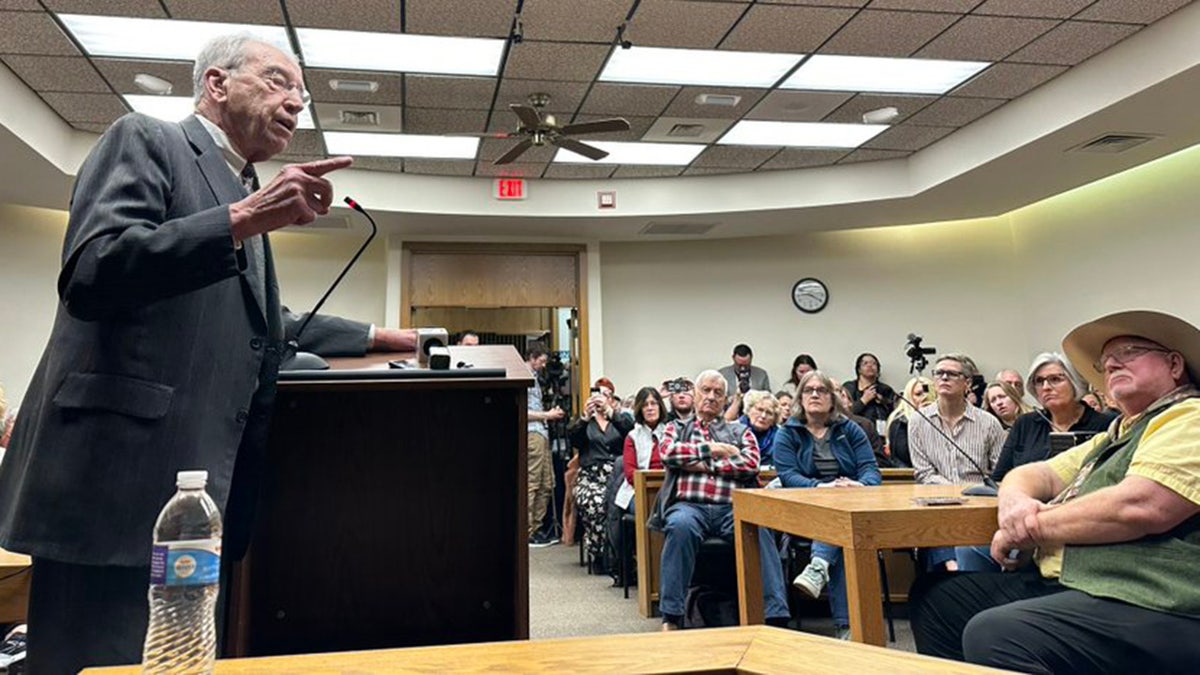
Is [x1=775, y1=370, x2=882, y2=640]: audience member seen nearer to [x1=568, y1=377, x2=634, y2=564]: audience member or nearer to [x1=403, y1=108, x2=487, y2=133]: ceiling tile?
[x1=568, y1=377, x2=634, y2=564]: audience member

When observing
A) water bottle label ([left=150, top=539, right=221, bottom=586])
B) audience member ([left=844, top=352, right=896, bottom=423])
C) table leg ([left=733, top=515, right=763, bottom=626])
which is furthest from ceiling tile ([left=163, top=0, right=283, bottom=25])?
audience member ([left=844, top=352, right=896, bottom=423])

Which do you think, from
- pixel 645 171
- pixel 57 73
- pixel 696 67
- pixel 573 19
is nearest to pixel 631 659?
pixel 573 19

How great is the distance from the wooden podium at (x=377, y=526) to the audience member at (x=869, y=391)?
5.42 metres

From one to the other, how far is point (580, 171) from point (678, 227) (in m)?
1.19

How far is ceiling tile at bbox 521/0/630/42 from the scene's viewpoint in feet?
12.3

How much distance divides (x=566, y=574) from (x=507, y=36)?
119 inches

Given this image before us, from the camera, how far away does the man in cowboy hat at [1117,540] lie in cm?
136

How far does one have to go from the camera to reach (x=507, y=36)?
4066 mm

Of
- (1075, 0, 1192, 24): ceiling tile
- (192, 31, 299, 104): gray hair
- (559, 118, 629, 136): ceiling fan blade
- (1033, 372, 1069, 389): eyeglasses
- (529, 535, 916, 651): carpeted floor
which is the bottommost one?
(529, 535, 916, 651): carpeted floor

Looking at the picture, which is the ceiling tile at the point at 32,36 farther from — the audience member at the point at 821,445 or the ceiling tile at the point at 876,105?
the ceiling tile at the point at 876,105

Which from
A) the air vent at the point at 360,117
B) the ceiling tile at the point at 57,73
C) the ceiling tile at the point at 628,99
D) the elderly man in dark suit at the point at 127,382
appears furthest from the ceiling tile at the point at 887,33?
the ceiling tile at the point at 57,73

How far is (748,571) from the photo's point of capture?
7.38 feet

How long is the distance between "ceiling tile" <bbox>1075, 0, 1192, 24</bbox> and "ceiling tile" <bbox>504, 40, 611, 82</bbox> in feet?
8.35

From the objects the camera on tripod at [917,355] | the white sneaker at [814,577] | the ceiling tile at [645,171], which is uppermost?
the ceiling tile at [645,171]
